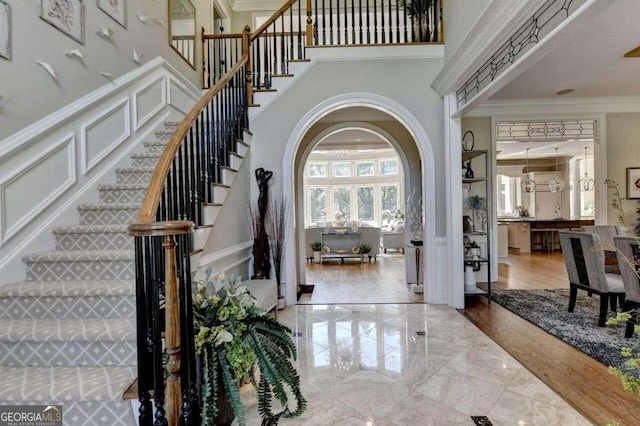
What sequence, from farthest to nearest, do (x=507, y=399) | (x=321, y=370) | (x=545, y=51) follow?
(x=321, y=370) → (x=545, y=51) → (x=507, y=399)

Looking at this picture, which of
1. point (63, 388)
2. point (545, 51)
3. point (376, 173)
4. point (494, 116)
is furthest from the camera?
point (376, 173)

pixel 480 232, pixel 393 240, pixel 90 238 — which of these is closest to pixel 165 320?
pixel 90 238

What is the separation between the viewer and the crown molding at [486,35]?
230 centimetres

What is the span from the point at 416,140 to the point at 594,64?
7.51 ft

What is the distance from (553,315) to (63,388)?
4319 millimetres

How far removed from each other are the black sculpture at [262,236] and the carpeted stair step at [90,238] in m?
1.55

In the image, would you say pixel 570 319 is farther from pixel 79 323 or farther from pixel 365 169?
pixel 365 169

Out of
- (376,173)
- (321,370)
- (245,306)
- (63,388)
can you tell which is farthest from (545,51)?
(376,173)

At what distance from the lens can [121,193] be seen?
9.64ft

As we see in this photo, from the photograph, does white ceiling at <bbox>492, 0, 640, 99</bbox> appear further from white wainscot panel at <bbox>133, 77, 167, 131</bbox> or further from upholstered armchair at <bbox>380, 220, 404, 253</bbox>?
upholstered armchair at <bbox>380, 220, 404, 253</bbox>

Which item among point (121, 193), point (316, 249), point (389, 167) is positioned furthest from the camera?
point (389, 167)

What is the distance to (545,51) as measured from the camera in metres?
2.29

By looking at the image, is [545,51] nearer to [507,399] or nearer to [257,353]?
[507,399]

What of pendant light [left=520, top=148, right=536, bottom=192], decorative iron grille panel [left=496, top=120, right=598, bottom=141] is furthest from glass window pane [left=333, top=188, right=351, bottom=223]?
decorative iron grille panel [left=496, top=120, right=598, bottom=141]
